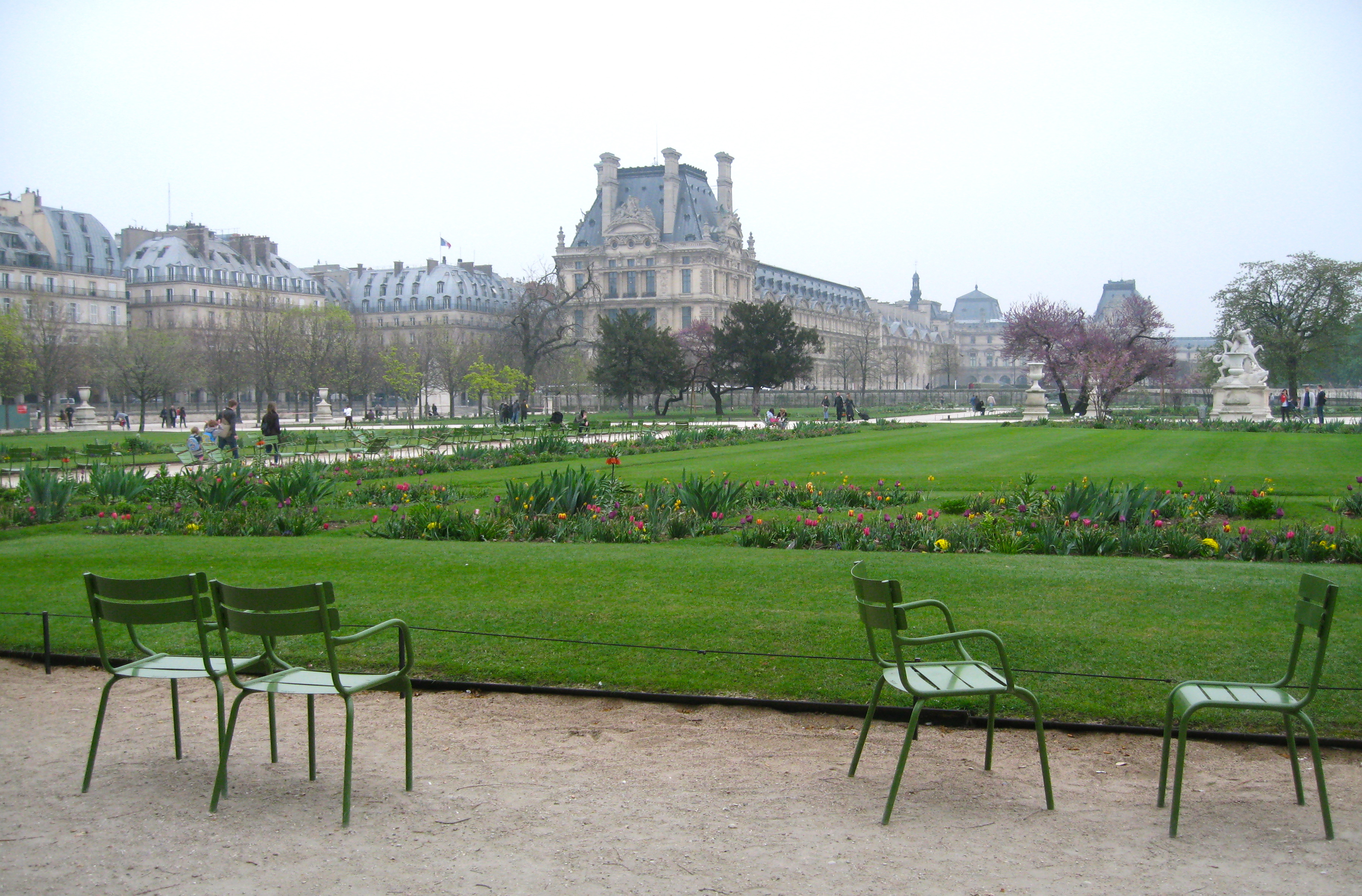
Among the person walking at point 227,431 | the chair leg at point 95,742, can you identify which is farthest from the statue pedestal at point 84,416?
the chair leg at point 95,742

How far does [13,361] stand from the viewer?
4591 centimetres

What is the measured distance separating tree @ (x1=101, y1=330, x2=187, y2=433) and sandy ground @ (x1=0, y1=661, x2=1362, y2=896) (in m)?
44.2

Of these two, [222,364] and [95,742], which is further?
[222,364]

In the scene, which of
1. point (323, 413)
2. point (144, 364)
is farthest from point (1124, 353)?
point (144, 364)

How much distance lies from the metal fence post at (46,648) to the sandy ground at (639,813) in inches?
37.3

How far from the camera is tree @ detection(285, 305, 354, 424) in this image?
57656 millimetres

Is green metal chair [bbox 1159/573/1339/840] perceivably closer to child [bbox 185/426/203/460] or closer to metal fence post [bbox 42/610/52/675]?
metal fence post [bbox 42/610/52/675]

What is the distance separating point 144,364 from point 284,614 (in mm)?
50062

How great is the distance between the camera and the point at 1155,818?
433cm

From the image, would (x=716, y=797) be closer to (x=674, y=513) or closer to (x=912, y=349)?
(x=674, y=513)

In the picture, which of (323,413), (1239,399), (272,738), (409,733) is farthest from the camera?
(323,413)

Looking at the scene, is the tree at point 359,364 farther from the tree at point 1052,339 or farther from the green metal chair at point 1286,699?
the green metal chair at point 1286,699

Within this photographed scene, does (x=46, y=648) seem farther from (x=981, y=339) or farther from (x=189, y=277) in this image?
(x=981, y=339)

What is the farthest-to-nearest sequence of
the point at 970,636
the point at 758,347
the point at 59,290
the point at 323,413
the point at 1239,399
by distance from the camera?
the point at 59,290
the point at 758,347
the point at 323,413
the point at 1239,399
the point at 970,636
